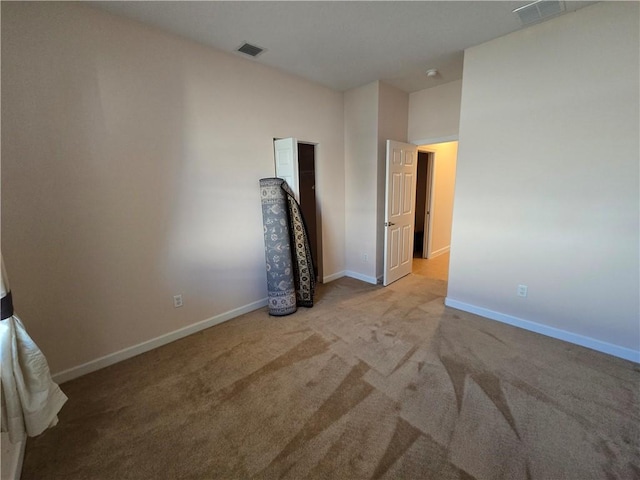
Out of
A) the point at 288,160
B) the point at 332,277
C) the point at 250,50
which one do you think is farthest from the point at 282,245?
the point at 250,50

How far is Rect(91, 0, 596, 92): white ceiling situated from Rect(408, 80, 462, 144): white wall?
1.80 feet

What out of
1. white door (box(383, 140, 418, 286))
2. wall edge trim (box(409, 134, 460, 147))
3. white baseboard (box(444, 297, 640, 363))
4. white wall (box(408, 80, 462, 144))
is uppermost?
white wall (box(408, 80, 462, 144))

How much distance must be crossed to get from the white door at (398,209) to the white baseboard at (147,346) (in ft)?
6.21

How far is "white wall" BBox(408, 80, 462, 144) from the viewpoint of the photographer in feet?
11.5

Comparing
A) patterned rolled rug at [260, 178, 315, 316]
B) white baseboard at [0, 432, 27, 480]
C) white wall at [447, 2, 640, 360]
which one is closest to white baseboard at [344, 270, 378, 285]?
patterned rolled rug at [260, 178, 315, 316]

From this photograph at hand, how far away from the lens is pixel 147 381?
2.05 m

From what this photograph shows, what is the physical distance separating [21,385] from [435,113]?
14.8ft

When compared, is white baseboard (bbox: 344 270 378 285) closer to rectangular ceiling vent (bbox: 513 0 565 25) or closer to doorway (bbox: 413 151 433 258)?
doorway (bbox: 413 151 433 258)

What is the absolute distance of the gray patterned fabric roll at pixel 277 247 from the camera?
113 inches

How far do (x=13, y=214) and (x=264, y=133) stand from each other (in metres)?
2.10

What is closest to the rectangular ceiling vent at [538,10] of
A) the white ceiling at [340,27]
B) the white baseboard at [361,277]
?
the white ceiling at [340,27]

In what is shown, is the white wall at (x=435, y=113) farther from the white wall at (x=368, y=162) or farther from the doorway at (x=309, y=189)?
the doorway at (x=309, y=189)

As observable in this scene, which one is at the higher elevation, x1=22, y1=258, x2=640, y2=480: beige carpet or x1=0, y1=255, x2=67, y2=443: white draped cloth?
x1=0, y1=255, x2=67, y2=443: white draped cloth

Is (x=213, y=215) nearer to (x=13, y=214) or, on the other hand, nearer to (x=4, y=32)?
(x=13, y=214)
